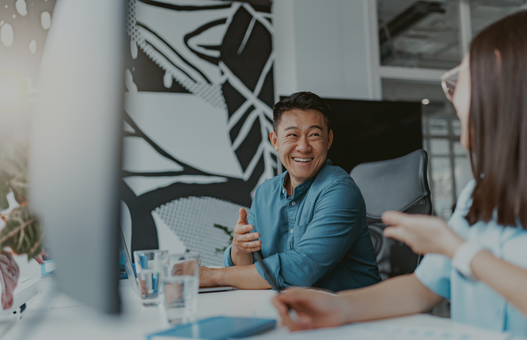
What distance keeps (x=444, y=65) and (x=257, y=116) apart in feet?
6.83

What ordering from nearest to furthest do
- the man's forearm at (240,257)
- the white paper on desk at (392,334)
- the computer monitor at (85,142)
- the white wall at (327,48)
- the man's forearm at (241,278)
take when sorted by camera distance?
the computer monitor at (85,142), the white paper on desk at (392,334), the man's forearm at (241,278), the man's forearm at (240,257), the white wall at (327,48)

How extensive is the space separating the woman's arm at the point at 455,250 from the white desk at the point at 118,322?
0.29 ft

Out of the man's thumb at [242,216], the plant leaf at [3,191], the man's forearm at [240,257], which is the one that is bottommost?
the man's forearm at [240,257]

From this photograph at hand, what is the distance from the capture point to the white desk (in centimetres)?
70

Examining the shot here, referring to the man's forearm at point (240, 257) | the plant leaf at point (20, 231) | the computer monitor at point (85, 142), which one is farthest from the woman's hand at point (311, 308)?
the man's forearm at point (240, 257)

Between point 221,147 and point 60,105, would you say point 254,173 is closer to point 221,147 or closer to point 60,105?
point 221,147

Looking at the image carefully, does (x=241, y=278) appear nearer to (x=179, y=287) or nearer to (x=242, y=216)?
(x=242, y=216)

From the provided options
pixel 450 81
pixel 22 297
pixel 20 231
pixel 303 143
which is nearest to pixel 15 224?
pixel 20 231

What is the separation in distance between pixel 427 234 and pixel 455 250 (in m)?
0.05

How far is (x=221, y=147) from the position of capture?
11.0 feet

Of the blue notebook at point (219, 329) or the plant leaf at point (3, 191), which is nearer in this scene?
the blue notebook at point (219, 329)

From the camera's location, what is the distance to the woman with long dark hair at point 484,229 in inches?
26.7

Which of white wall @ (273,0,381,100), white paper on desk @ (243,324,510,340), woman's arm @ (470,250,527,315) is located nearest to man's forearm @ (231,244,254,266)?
white paper on desk @ (243,324,510,340)

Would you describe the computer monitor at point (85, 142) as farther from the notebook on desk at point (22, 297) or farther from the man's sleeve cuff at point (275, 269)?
the man's sleeve cuff at point (275, 269)
